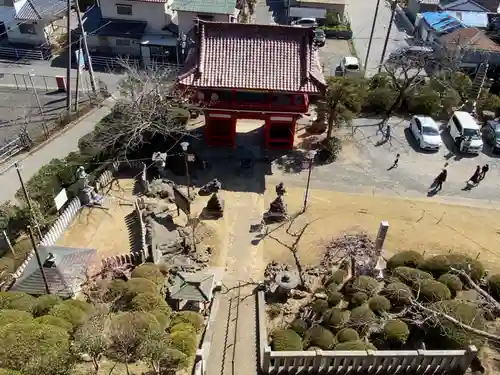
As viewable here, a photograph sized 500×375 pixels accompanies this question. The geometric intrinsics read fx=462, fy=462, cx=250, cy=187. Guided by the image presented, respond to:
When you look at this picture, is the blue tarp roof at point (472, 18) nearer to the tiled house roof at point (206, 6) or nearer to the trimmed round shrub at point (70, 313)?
the tiled house roof at point (206, 6)

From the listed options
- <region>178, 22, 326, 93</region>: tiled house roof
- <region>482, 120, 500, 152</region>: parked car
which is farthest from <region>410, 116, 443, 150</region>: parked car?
<region>178, 22, 326, 93</region>: tiled house roof

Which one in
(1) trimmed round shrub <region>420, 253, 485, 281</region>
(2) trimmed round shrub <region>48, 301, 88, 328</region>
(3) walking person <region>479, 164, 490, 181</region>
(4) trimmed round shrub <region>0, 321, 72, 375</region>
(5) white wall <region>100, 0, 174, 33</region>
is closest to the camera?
(4) trimmed round shrub <region>0, 321, 72, 375</region>

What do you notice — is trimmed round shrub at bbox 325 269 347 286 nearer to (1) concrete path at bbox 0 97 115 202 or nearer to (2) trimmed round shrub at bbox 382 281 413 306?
(2) trimmed round shrub at bbox 382 281 413 306

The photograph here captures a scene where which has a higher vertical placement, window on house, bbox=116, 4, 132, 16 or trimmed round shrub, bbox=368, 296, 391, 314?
window on house, bbox=116, 4, 132, 16

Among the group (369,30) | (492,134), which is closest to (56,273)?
(492,134)

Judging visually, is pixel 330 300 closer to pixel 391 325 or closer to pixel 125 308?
pixel 391 325

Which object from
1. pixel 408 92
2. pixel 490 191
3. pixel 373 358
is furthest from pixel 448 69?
pixel 373 358

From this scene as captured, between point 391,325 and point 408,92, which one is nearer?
point 391,325

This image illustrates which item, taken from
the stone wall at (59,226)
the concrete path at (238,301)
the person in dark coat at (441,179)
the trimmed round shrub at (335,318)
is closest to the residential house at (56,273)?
the stone wall at (59,226)
